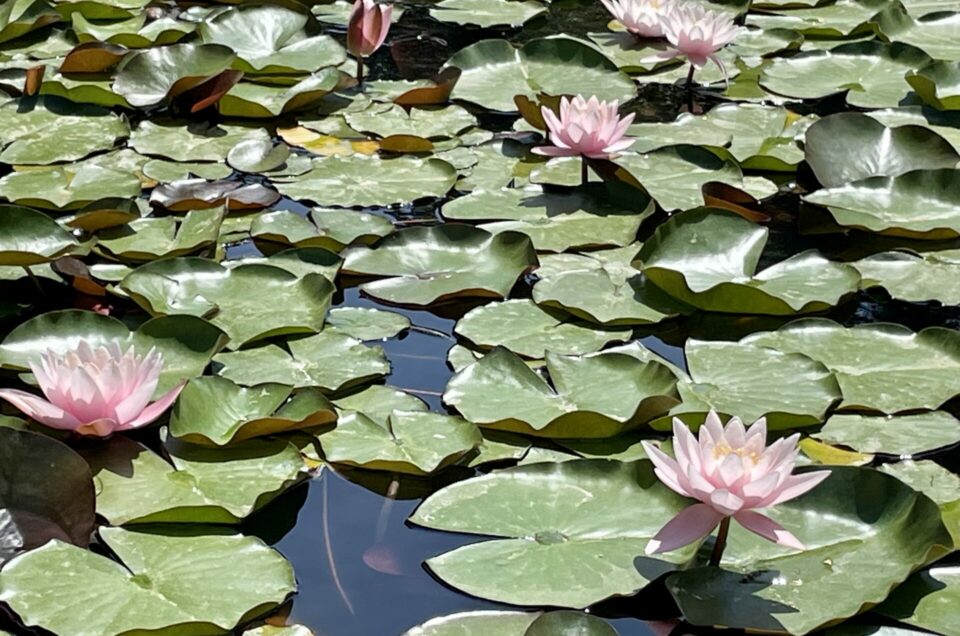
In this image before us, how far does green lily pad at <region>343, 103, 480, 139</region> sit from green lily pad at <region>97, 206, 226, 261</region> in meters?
0.78

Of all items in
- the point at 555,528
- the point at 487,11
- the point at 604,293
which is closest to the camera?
the point at 555,528

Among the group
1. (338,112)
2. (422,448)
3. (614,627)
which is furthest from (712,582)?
(338,112)

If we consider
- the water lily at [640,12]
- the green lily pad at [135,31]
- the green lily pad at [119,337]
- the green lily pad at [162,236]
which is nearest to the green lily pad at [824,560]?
the green lily pad at [119,337]

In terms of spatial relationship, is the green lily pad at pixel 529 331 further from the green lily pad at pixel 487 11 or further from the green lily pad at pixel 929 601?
the green lily pad at pixel 487 11

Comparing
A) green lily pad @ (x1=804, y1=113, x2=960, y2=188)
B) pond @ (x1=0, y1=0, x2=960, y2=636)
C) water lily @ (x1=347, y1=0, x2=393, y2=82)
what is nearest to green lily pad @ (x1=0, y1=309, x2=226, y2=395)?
pond @ (x1=0, y1=0, x2=960, y2=636)

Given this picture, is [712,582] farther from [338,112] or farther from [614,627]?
[338,112]

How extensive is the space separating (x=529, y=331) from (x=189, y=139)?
1.41 metres

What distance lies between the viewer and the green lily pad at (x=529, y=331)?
2.34m

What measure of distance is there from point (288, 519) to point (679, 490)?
2.04 feet

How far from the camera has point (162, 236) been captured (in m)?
2.75

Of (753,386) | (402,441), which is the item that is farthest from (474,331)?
(753,386)

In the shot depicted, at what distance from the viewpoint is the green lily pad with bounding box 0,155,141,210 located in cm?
288

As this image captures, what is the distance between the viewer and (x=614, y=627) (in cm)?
165

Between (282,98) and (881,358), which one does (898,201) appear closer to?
(881,358)
